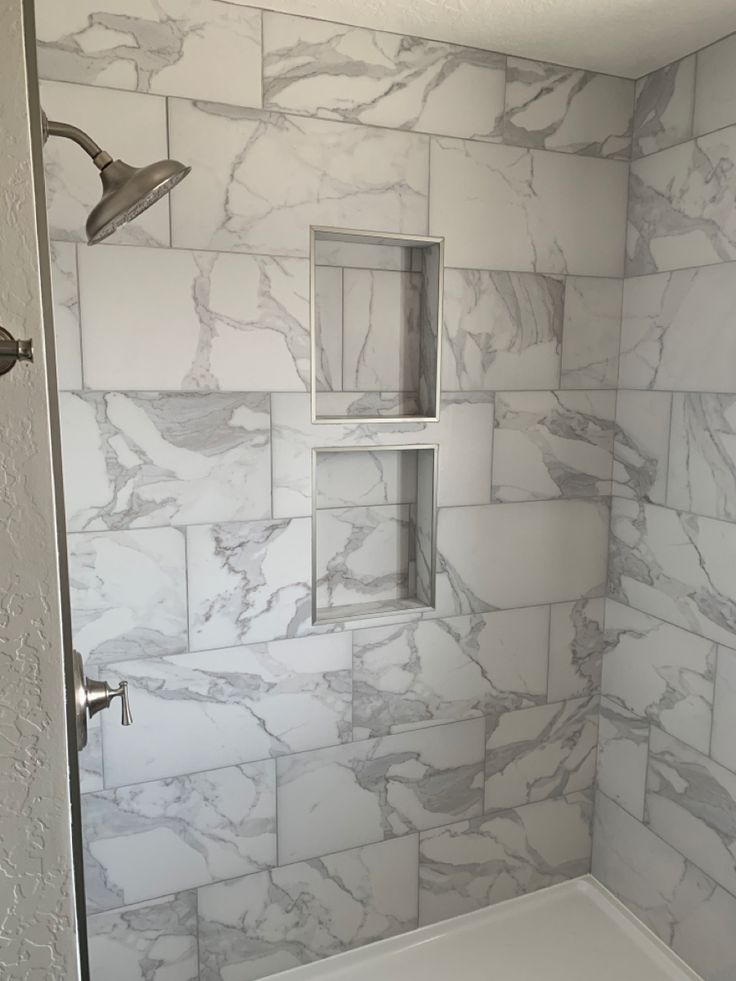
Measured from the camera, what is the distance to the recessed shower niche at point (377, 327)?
179cm

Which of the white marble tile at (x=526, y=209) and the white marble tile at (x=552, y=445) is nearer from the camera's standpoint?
the white marble tile at (x=526, y=209)

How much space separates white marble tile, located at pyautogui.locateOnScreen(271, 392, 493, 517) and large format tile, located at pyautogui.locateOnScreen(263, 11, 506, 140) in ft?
2.06

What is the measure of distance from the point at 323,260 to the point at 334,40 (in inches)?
17.8

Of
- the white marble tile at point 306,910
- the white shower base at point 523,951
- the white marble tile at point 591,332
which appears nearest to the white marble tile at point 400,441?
the white marble tile at point 591,332

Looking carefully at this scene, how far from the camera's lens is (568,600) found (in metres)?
2.08

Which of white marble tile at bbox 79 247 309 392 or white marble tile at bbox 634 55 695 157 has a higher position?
white marble tile at bbox 634 55 695 157

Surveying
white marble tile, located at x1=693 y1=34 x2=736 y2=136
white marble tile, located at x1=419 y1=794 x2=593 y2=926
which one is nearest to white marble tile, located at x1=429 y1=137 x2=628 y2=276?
white marble tile, located at x1=693 y1=34 x2=736 y2=136

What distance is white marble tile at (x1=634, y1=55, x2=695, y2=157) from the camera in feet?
5.86

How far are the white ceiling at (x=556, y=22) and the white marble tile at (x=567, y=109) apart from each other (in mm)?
47

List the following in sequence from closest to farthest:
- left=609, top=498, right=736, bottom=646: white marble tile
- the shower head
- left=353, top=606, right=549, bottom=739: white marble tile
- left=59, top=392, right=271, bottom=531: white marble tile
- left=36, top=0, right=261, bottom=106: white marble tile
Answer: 1. the shower head
2. left=36, top=0, right=261, bottom=106: white marble tile
3. left=59, top=392, right=271, bottom=531: white marble tile
4. left=609, top=498, right=736, bottom=646: white marble tile
5. left=353, top=606, right=549, bottom=739: white marble tile

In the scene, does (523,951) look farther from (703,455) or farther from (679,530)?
(703,455)

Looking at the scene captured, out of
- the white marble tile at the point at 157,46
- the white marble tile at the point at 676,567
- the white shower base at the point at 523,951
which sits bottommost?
the white shower base at the point at 523,951

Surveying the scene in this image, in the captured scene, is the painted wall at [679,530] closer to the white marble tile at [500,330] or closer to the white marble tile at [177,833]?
the white marble tile at [500,330]

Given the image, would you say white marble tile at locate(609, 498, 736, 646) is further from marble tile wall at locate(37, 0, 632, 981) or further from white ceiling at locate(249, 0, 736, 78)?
white ceiling at locate(249, 0, 736, 78)
